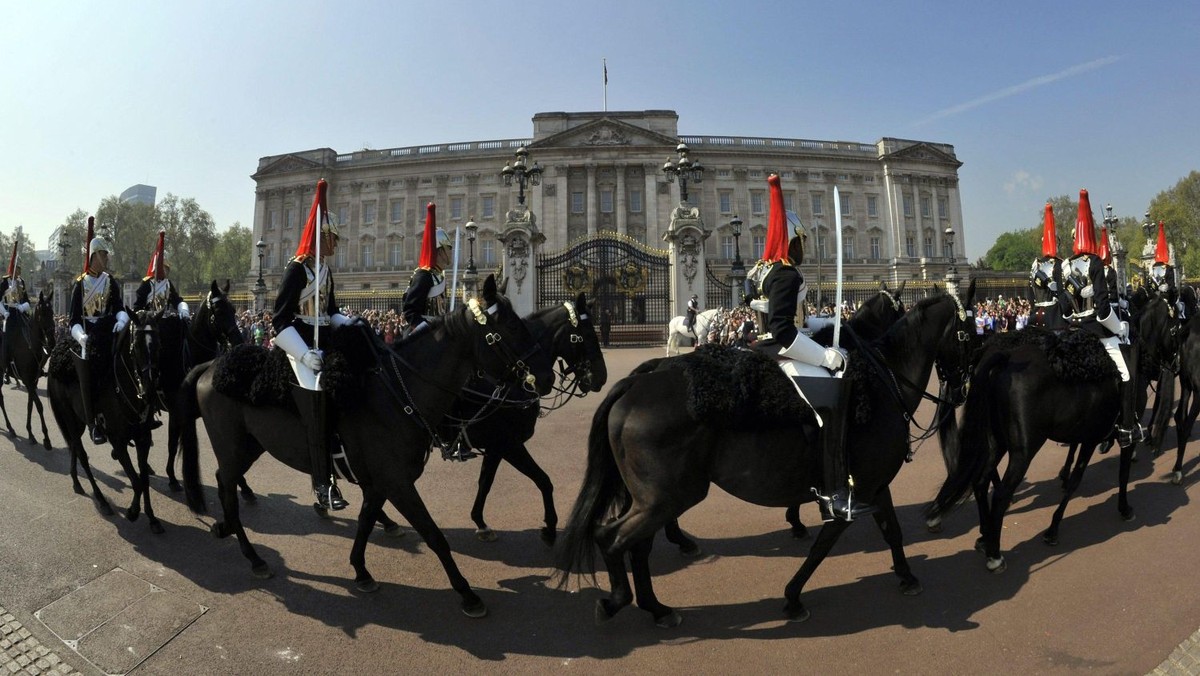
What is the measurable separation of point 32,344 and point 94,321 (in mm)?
4924

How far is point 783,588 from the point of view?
4859 mm

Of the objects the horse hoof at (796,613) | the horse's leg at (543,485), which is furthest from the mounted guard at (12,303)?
the horse hoof at (796,613)

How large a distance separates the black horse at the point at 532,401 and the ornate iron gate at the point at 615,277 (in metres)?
19.0

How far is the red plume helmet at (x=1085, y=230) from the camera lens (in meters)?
6.91

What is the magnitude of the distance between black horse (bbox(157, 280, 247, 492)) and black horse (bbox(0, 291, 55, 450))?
4.63 meters

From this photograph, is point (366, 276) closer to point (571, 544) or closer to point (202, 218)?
point (202, 218)

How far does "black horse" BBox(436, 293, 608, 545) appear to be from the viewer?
5031mm

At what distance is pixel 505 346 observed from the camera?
4645mm

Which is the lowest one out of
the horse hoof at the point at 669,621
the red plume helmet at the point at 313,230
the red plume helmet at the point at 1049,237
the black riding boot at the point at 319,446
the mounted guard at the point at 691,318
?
the horse hoof at the point at 669,621

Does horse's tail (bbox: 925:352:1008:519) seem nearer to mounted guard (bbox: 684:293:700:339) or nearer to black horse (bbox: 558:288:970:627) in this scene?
black horse (bbox: 558:288:970:627)

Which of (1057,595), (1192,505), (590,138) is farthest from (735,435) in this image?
(590,138)

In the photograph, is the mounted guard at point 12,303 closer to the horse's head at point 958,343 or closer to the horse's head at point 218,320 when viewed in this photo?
the horse's head at point 218,320

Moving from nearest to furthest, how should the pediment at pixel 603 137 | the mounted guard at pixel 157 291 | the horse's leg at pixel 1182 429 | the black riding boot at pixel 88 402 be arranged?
the horse's leg at pixel 1182 429
the black riding boot at pixel 88 402
the mounted guard at pixel 157 291
the pediment at pixel 603 137

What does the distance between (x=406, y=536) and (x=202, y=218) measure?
80.2 m
